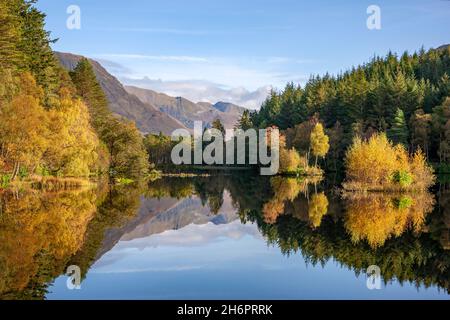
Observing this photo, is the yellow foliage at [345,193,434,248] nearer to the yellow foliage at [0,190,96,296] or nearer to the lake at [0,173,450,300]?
the lake at [0,173,450,300]

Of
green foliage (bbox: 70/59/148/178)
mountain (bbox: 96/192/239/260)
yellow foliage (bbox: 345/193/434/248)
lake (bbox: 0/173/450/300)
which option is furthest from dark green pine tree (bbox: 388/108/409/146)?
lake (bbox: 0/173/450/300)

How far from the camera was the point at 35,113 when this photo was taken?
39.5 meters

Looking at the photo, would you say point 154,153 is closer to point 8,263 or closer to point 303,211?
point 303,211

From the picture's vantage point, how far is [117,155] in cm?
7056

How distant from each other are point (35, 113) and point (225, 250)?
24.4m

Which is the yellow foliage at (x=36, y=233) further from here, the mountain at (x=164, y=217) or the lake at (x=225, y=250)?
the mountain at (x=164, y=217)

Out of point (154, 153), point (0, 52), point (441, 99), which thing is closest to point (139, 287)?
point (0, 52)

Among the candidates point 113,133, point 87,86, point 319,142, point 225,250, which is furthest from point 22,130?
point 319,142

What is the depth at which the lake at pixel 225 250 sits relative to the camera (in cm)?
1341

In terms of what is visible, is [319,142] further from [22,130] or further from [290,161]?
[22,130]

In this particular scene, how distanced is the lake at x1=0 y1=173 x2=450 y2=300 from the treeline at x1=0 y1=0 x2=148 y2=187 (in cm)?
601

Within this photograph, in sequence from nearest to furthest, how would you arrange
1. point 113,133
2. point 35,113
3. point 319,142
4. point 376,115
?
point 35,113 → point 113,133 → point 319,142 → point 376,115

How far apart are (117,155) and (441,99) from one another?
47.5 metres

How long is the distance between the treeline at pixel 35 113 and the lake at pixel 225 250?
19.7 ft
